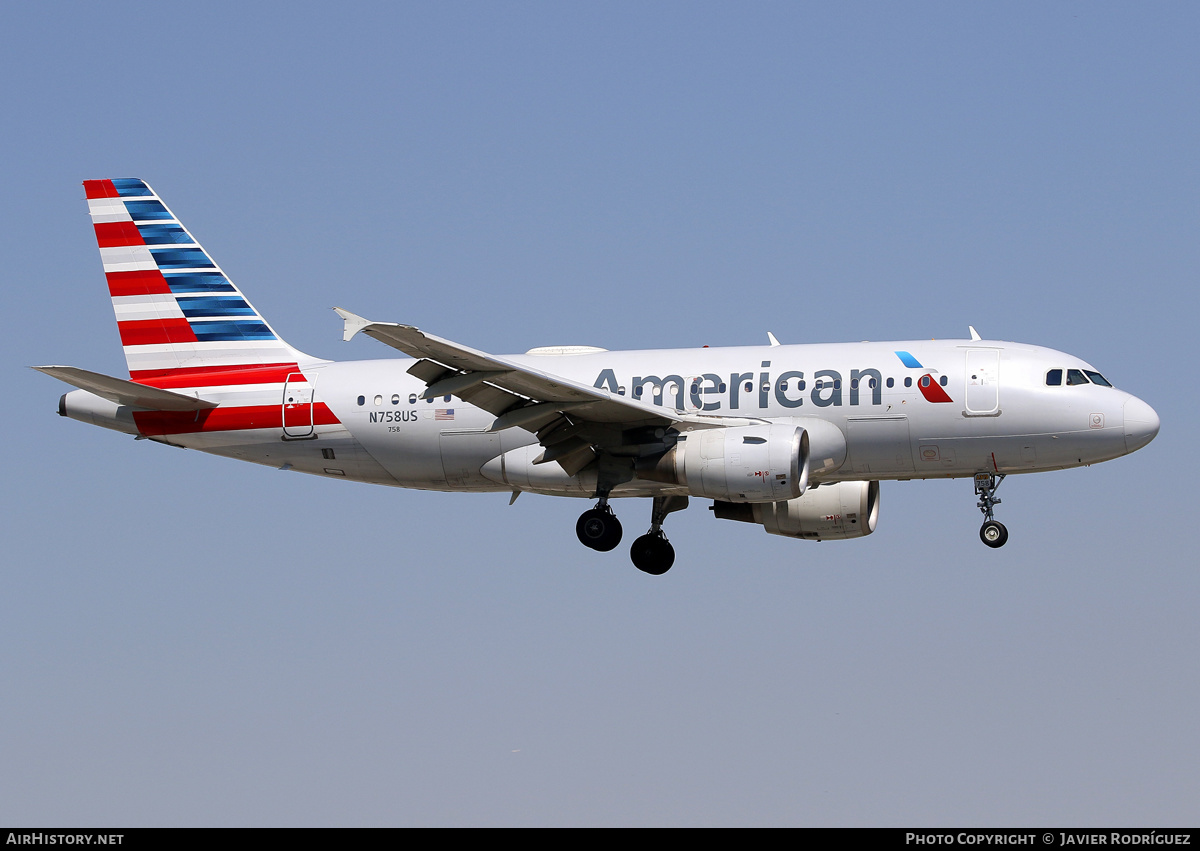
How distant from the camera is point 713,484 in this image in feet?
100

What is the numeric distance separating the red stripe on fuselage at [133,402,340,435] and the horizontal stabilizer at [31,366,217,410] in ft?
0.64

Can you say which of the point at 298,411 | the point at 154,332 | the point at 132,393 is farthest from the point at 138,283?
the point at 298,411

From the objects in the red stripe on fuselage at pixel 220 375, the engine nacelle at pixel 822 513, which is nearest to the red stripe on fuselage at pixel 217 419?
the red stripe on fuselage at pixel 220 375

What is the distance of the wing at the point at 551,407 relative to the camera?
1121 inches

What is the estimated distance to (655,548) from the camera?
114 feet

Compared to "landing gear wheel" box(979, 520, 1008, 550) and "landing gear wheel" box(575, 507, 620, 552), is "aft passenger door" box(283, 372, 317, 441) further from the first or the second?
"landing gear wheel" box(979, 520, 1008, 550)

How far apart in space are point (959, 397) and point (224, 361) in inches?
673

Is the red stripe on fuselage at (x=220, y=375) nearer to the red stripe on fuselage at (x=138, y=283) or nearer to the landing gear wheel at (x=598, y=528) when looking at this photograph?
the red stripe on fuselage at (x=138, y=283)

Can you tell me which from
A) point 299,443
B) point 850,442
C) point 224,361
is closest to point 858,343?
point 850,442

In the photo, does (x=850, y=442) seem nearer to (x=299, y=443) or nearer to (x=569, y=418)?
(x=569, y=418)

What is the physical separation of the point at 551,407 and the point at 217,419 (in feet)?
29.0

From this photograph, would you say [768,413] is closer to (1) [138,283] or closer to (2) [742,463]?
(2) [742,463]
